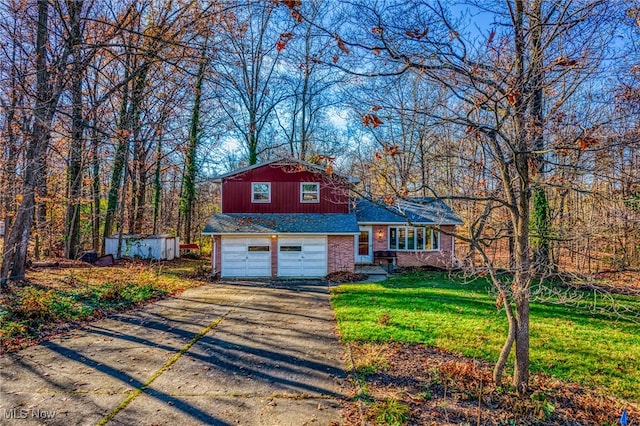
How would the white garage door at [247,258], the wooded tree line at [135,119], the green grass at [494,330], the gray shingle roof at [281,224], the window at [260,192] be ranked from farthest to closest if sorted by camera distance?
1. the window at [260,192]
2. the white garage door at [247,258]
3. the gray shingle roof at [281,224]
4. the wooded tree line at [135,119]
5. the green grass at [494,330]

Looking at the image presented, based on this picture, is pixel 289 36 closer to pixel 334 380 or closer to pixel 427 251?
pixel 334 380

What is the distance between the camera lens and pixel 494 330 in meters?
7.61

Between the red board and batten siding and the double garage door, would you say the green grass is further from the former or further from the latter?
the red board and batten siding

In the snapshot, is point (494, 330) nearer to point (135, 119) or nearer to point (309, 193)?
point (309, 193)

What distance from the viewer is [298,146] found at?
26.3m

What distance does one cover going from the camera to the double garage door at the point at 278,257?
15.2 meters

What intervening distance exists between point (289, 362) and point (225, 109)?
1990 centimetres

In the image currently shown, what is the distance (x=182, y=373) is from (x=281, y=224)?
10.2m

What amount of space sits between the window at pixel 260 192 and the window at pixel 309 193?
151 cm

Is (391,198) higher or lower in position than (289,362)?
higher

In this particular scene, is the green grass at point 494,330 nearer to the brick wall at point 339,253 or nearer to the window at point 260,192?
the brick wall at point 339,253

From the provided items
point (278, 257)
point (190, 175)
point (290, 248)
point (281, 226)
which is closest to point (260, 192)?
point (281, 226)

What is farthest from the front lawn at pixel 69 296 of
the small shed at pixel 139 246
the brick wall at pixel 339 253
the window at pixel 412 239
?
the window at pixel 412 239

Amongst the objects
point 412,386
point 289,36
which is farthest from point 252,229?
point 289,36
